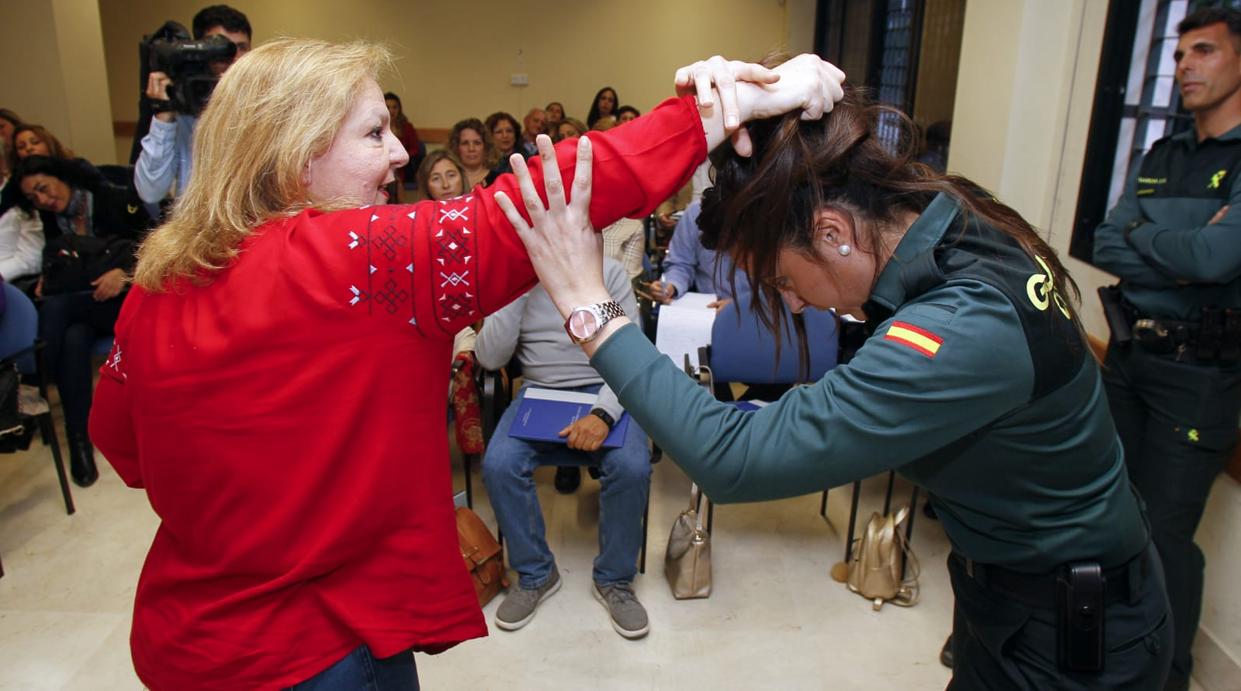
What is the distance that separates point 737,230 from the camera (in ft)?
3.56

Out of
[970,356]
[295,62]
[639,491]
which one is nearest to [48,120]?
[639,491]

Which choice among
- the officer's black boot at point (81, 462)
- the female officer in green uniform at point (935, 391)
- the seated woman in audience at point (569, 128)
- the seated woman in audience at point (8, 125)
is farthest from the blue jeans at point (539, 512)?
the seated woman in audience at point (8, 125)

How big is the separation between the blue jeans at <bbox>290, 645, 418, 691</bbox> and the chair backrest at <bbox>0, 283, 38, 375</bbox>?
267cm

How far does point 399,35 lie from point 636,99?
279 cm

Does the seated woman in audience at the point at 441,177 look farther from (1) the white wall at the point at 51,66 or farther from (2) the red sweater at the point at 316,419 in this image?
(1) the white wall at the point at 51,66

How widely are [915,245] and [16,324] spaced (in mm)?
3172

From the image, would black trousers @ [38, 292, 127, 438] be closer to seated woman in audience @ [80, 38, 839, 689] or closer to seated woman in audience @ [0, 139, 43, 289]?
seated woman in audience @ [0, 139, 43, 289]

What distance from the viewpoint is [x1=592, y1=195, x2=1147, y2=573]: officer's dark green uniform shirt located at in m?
0.91

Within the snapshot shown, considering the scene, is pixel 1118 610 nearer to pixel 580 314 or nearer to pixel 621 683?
pixel 580 314

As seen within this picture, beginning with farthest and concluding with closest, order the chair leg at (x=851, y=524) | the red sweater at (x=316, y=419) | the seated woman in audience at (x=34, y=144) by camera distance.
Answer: the seated woman in audience at (x=34, y=144) → the chair leg at (x=851, y=524) → the red sweater at (x=316, y=419)

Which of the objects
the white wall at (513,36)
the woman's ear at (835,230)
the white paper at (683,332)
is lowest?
the white paper at (683,332)

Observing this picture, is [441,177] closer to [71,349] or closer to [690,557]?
[71,349]

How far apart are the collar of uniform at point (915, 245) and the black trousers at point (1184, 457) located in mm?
1593

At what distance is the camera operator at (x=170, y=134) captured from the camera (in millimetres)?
2893
